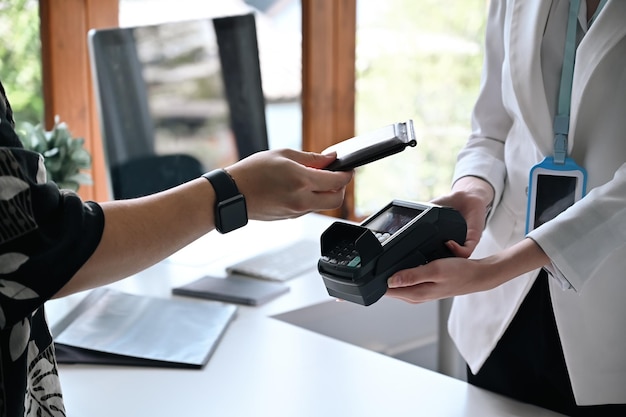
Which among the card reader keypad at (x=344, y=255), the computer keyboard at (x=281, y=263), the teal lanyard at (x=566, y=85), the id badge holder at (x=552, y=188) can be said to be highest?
the teal lanyard at (x=566, y=85)

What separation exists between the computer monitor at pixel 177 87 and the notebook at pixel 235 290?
328 millimetres

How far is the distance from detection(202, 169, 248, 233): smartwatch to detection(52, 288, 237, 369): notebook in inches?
16.3

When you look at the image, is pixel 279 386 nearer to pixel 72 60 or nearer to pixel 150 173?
pixel 150 173

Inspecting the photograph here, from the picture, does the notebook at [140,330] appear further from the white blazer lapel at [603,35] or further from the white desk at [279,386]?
the white blazer lapel at [603,35]

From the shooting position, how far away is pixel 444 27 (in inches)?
135

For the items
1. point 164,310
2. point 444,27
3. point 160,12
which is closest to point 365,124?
point 444,27

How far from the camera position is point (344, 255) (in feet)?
3.53

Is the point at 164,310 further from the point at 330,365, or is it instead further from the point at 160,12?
the point at 160,12

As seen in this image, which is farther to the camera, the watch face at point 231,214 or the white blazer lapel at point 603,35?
the white blazer lapel at point 603,35

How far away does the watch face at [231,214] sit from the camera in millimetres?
984

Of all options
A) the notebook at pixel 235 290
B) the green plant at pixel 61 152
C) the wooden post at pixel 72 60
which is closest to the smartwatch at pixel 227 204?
the notebook at pixel 235 290

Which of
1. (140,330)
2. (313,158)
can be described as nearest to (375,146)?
(313,158)

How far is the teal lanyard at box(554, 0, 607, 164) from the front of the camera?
1188 millimetres

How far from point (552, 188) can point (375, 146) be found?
A: 31 centimetres
